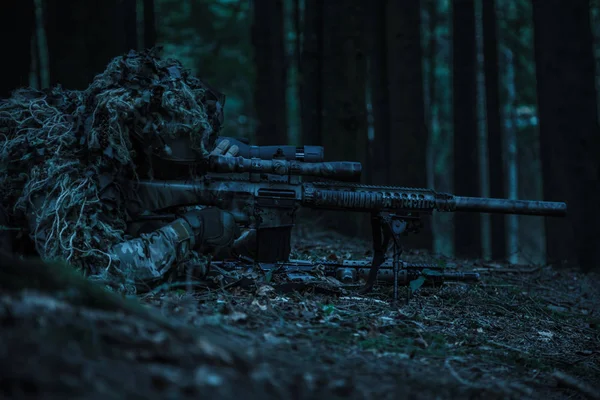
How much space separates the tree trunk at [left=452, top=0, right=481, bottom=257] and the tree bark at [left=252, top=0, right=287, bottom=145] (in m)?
3.59

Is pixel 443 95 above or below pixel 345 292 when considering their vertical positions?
above

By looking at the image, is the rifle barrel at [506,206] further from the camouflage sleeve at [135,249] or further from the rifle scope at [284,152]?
the camouflage sleeve at [135,249]

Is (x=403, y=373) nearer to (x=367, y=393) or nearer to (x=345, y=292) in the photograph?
(x=367, y=393)

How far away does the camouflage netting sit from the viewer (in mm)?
4430

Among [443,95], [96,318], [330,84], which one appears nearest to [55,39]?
[330,84]

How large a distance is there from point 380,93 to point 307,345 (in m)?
11.1

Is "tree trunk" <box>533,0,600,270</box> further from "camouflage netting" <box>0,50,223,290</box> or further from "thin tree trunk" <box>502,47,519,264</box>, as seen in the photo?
"thin tree trunk" <box>502,47,519,264</box>

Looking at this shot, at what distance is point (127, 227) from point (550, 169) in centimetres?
680

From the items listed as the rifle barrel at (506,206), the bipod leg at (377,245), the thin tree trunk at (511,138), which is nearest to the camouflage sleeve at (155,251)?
the bipod leg at (377,245)

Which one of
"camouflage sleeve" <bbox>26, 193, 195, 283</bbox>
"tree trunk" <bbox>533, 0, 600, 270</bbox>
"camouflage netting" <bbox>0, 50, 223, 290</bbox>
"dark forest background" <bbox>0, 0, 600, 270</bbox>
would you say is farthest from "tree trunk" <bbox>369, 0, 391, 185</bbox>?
"camouflage sleeve" <bbox>26, 193, 195, 283</bbox>

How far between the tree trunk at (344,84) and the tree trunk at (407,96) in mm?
562

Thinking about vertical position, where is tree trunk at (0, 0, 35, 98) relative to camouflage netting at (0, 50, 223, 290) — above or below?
above

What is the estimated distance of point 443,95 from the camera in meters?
28.1

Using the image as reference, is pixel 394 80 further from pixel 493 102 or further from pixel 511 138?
pixel 511 138
